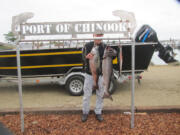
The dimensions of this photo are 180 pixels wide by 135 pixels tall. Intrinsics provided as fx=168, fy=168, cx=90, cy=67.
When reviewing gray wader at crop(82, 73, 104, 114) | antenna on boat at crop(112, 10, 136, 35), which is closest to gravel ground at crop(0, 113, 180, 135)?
gray wader at crop(82, 73, 104, 114)

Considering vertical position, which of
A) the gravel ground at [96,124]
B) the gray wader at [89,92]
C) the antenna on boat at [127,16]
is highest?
the antenna on boat at [127,16]

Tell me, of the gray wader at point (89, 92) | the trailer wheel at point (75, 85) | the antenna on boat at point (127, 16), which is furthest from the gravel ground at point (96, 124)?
the antenna on boat at point (127, 16)

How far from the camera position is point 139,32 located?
570 cm

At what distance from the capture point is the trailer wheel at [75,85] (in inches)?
217

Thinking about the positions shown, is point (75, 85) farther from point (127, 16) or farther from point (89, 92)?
point (127, 16)

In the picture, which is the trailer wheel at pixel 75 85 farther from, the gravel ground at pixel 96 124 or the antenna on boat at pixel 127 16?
the antenna on boat at pixel 127 16

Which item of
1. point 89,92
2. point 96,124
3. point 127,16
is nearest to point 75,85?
point 89,92

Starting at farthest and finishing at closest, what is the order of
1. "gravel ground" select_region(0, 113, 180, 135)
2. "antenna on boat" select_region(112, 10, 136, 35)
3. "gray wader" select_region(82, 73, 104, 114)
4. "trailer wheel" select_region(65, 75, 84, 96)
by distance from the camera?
"trailer wheel" select_region(65, 75, 84, 96), "antenna on boat" select_region(112, 10, 136, 35), "gray wader" select_region(82, 73, 104, 114), "gravel ground" select_region(0, 113, 180, 135)

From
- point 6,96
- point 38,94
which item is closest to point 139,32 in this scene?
point 38,94

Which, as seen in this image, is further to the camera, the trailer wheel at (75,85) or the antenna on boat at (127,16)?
the trailer wheel at (75,85)

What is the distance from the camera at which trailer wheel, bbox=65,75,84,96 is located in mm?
5504

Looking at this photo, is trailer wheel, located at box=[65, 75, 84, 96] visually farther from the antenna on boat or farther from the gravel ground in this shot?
the antenna on boat

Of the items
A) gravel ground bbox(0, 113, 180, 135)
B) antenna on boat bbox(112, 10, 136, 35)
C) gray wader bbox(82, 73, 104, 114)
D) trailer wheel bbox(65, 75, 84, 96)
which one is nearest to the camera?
gravel ground bbox(0, 113, 180, 135)

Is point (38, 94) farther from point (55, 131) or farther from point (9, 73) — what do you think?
point (55, 131)
